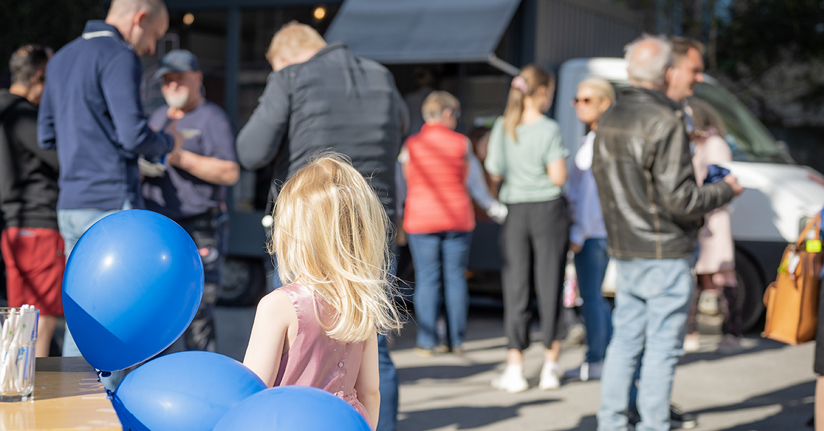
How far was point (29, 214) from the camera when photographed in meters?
4.05

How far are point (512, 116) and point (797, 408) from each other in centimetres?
238

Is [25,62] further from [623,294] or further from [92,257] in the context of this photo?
[623,294]

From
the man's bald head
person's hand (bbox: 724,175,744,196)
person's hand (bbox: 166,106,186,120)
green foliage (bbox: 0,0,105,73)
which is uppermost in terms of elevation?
green foliage (bbox: 0,0,105,73)

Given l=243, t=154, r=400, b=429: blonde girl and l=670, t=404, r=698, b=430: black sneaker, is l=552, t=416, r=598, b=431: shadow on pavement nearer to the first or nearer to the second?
l=670, t=404, r=698, b=430: black sneaker

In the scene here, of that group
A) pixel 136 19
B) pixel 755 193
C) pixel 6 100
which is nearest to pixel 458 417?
pixel 136 19

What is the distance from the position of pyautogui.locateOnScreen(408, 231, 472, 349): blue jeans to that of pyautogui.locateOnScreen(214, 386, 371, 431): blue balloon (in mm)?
4381

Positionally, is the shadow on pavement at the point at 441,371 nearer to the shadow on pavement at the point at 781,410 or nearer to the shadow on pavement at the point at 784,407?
the shadow on pavement at the point at 781,410

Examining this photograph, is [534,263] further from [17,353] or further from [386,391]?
[17,353]

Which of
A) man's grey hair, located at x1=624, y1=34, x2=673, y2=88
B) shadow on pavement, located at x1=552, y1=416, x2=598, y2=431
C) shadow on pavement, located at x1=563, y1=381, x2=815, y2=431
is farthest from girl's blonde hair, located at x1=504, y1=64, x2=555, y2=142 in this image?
shadow on pavement, located at x1=563, y1=381, x2=815, y2=431

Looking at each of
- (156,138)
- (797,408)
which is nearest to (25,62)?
(156,138)

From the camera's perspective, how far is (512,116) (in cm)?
509

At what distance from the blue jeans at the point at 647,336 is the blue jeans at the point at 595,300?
1520 millimetres

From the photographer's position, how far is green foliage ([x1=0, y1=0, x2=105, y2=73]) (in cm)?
983

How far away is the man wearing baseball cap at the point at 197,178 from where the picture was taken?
4035mm
